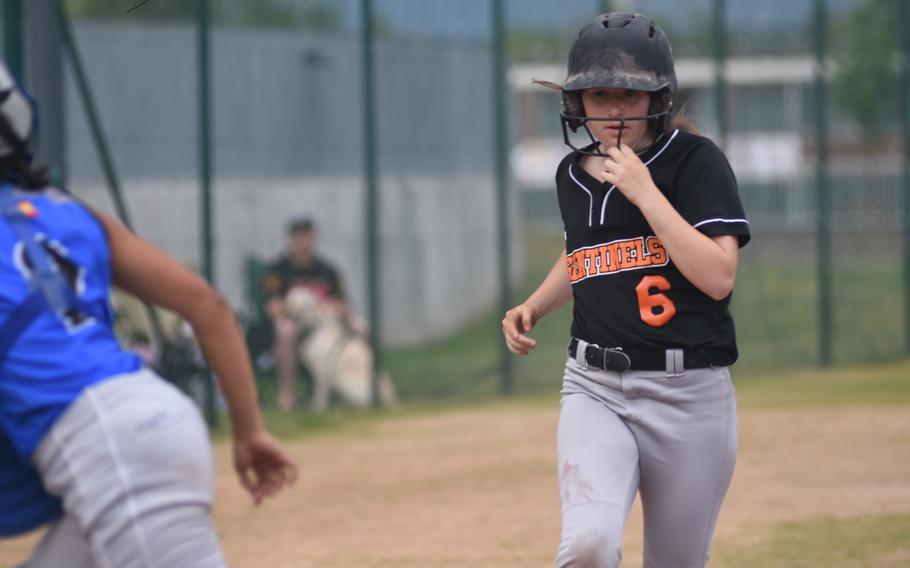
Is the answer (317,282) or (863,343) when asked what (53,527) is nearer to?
(317,282)

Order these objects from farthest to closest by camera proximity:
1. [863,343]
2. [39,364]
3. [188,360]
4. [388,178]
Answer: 1. [863,343]
2. [388,178]
3. [188,360]
4. [39,364]

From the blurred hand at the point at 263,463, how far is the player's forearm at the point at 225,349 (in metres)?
0.09

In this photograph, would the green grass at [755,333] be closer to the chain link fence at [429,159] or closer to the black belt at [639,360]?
the chain link fence at [429,159]

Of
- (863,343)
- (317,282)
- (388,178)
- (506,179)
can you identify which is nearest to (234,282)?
(317,282)

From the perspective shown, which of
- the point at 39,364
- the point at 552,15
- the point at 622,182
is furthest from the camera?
the point at 552,15

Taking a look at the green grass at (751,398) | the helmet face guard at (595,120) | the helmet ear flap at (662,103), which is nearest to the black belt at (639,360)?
the helmet face guard at (595,120)

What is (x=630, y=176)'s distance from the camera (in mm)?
3602

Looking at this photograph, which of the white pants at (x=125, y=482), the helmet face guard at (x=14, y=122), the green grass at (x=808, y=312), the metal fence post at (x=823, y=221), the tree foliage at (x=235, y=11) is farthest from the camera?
the metal fence post at (x=823, y=221)

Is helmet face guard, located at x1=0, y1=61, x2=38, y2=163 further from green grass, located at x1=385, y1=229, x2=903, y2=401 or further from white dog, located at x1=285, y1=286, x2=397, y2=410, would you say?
green grass, located at x1=385, y1=229, x2=903, y2=401

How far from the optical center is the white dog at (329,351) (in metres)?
10.8

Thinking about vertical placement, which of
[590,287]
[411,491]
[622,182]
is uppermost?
[622,182]

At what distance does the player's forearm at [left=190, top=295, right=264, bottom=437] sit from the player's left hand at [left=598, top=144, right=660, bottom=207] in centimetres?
124

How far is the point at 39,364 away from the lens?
98.9 inches

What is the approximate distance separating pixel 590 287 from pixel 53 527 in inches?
65.8
